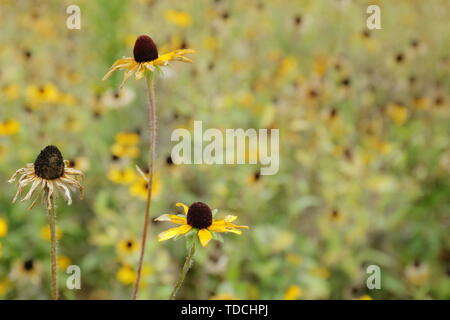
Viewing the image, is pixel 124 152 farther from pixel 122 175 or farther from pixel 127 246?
pixel 127 246

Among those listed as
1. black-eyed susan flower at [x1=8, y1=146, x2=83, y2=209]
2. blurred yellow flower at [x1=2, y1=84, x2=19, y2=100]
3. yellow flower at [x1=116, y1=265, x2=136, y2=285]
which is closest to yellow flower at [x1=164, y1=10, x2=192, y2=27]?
blurred yellow flower at [x1=2, y1=84, x2=19, y2=100]

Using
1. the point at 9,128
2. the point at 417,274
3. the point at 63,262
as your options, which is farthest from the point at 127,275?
the point at 417,274

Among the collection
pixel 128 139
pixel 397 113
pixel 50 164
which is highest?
pixel 397 113

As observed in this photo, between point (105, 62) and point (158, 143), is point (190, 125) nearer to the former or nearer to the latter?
point (158, 143)

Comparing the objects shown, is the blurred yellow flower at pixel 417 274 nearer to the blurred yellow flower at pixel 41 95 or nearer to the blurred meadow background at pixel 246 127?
the blurred meadow background at pixel 246 127

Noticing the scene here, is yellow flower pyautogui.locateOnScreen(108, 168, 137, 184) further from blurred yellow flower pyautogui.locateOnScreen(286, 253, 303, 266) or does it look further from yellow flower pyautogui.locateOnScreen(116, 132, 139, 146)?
blurred yellow flower pyautogui.locateOnScreen(286, 253, 303, 266)

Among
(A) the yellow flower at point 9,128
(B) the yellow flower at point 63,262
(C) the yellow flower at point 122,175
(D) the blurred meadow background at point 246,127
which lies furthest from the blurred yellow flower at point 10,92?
(B) the yellow flower at point 63,262
